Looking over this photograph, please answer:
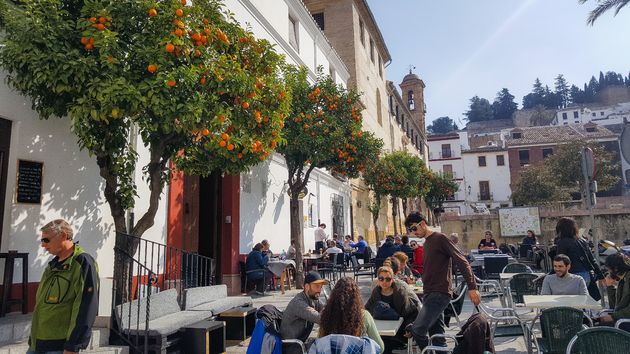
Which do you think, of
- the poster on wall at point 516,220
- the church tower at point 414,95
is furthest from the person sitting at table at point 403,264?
the church tower at point 414,95

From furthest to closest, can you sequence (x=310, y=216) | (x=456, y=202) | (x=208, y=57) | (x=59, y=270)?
(x=456, y=202)
(x=310, y=216)
(x=208, y=57)
(x=59, y=270)

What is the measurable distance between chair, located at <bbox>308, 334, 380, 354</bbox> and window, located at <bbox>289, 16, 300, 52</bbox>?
48.5 feet

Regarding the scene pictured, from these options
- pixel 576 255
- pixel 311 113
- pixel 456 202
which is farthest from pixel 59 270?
pixel 456 202

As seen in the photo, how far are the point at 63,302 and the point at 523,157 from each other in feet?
189

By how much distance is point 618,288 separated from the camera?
491 centimetres

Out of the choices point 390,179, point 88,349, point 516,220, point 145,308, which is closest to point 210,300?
point 145,308

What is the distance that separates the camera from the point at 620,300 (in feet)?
15.6

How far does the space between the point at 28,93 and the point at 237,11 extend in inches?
301

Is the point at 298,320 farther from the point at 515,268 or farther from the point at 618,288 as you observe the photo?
the point at 515,268

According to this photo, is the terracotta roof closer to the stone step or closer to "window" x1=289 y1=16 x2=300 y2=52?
"window" x1=289 y1=16 x2=300 y2=52

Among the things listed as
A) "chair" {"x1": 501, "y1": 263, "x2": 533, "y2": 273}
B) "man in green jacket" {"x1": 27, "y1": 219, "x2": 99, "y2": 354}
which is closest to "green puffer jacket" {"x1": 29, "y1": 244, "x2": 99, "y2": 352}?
"man in green jacket" {"x1": 27, "y1": 219, "x2": 99, "y2": 354}

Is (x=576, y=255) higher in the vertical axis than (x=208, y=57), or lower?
lower

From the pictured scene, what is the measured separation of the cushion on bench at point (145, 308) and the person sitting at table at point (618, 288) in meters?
5.23

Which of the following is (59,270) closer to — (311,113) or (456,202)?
(311,113)
